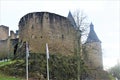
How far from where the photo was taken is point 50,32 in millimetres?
38531

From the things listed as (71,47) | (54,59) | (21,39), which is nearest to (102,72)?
(71,47)

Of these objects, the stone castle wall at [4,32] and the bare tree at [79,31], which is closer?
the bare tree at [79,31]

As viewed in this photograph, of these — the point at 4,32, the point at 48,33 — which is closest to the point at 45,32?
the point at 48,33

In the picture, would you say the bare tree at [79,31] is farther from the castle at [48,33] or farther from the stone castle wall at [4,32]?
the stone castle wall at [4,32]

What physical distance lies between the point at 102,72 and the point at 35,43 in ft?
32.7

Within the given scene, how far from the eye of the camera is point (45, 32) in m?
38.3

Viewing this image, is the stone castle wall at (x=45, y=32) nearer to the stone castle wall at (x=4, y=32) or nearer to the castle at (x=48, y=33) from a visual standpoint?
the castle at (x=48, y=33)

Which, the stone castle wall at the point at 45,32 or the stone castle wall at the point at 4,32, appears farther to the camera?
the stone castle wall at the point at 4,32

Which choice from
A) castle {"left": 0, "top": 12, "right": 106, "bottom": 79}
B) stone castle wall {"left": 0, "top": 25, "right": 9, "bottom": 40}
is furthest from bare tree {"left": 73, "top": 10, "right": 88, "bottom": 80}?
stone castle wall {"left": 0, "top": 25, "right": 9, "bottom": 40}

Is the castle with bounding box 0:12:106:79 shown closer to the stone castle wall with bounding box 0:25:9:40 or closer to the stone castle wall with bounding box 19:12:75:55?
the stone castle wall with bounding box 19:12:75:55

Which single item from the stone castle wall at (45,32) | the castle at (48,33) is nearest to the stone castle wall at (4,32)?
the castle at (48,33)

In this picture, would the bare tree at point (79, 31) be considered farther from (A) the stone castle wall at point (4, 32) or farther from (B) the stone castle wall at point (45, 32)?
(A) the stone castle wall at point (4, 32)

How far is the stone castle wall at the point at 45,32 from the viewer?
125ft

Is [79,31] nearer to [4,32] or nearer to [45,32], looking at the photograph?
[45,32]
